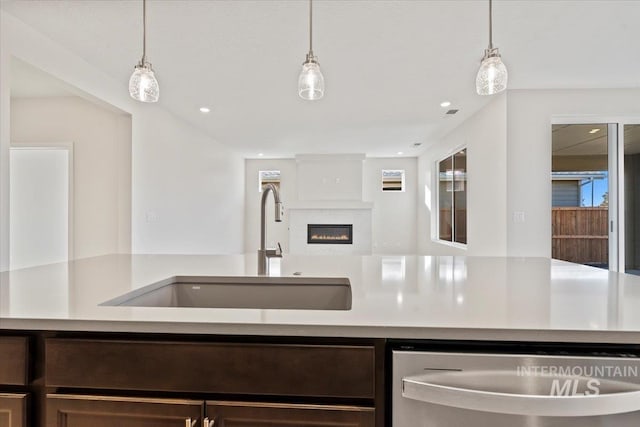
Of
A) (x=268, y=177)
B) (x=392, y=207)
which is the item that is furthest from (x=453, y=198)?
(x=268, y=177)

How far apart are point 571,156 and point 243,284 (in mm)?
4287

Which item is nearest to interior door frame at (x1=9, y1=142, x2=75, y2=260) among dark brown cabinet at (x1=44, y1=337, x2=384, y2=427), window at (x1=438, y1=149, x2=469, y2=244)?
dark brown cabinet at (x1=44, y1=337, x2=384, y2=427)

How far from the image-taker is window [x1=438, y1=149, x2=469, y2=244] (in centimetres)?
537

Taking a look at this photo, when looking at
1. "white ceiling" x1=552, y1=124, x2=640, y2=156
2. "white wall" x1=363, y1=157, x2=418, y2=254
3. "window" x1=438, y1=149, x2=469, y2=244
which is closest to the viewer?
"white ceiling" x1=552, y1=124, x2=640, y2=156

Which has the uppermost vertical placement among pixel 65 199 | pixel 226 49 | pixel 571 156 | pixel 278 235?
pixel 226 49

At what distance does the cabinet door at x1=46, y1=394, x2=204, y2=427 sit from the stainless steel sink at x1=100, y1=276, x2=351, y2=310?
527 mm

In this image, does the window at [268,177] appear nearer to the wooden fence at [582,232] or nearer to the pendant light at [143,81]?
the wooden fence at [582,232]

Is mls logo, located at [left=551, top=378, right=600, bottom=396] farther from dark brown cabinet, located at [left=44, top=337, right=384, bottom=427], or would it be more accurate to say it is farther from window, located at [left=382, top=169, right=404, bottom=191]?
window, located at [left=382, top=169, right=404, bottom=191]

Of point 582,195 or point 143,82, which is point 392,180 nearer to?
point 582,195

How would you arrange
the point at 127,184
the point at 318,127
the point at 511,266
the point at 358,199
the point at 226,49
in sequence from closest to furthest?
the point at 511,266 → the point at 226,49 → the point at 127,184 → the point at 318,127 → the point at 358,199

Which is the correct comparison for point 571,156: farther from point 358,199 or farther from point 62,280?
point 62,280

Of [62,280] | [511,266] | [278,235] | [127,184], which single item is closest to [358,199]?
[278,235]

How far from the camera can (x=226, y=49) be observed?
9.45ft

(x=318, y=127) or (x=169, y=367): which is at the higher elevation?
(x=318, y=127)
